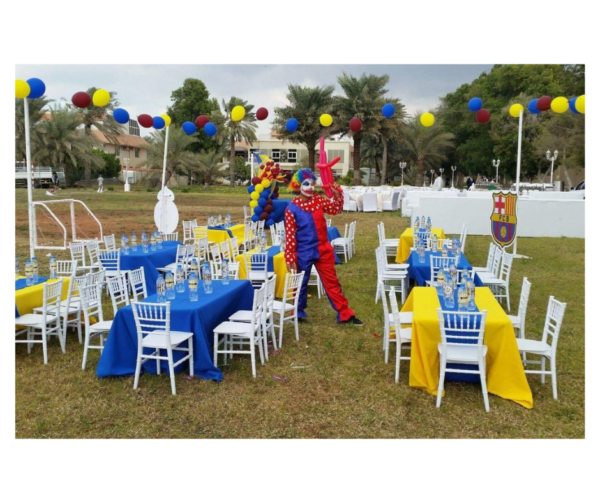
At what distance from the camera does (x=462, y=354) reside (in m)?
4.48

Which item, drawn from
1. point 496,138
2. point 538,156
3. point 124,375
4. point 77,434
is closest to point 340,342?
point 124,375

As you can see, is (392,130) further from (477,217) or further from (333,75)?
(477,217)

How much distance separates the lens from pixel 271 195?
15.0 m

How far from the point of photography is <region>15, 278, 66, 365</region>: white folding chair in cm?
550

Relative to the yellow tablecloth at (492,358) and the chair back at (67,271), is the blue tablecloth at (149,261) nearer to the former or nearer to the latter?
the chair back at (67,271)

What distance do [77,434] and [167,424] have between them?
0.71m

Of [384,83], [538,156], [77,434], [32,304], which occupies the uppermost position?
[384,83]

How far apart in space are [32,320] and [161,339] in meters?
1.80

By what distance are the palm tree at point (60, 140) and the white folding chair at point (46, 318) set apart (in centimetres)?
3398

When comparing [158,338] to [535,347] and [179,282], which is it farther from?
[535,347]

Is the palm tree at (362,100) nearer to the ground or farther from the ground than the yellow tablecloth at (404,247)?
farther from the ground

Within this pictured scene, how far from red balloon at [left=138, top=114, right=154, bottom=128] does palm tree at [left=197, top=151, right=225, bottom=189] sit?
30137 millimetres

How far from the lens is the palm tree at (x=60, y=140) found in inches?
1409

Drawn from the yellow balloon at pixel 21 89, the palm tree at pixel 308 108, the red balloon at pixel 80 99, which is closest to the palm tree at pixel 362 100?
the palm tree at pixel 308 108
